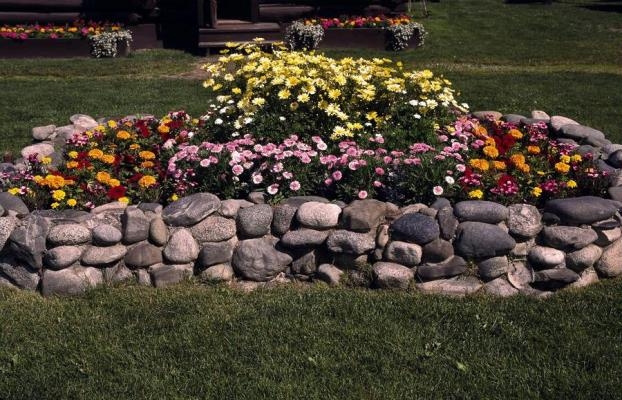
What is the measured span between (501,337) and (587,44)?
1304 cm

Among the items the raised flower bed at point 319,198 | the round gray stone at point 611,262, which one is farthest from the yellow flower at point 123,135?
the round gray stone at point 611,262

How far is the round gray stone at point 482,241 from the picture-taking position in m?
4.46

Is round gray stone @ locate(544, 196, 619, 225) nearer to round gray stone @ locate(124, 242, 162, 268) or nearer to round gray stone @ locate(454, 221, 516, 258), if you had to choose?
round gray stone @ locate(454, 221, 516, 258)

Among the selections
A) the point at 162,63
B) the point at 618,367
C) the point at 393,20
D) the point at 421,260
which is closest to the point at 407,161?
the point at 421,260

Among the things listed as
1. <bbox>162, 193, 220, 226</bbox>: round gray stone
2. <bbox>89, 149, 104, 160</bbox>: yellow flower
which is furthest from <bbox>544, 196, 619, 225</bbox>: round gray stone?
<bbox>89, 149, 104, 160</bbox>: yellow flower

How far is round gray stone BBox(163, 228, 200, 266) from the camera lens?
182 inches

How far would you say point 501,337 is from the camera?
4020mm

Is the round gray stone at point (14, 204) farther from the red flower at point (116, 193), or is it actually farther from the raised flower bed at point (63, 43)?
the raised flower bed at point (63, 43)

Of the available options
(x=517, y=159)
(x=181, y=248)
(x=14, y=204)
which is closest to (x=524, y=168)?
(x=517, y=159)

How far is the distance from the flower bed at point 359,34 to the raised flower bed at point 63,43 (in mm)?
3704

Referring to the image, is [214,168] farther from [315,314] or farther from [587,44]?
[587,44]

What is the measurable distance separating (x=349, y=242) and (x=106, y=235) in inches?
64.4

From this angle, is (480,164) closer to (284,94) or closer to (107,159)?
(284,94)

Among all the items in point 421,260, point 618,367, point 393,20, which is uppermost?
point 393,20
